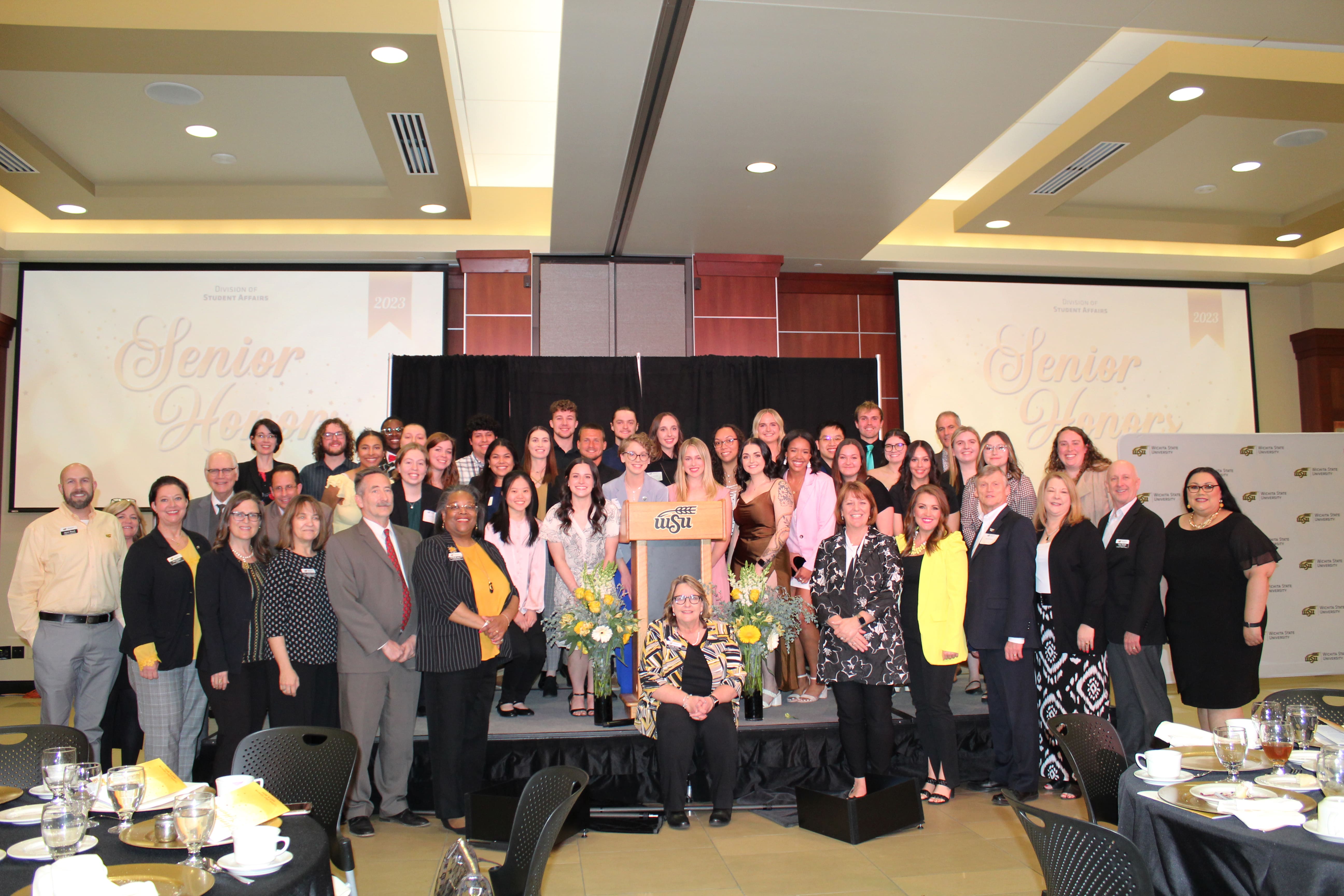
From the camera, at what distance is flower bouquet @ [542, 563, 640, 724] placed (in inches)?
183

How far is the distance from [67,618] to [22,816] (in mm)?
2641

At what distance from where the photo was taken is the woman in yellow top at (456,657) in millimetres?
4137

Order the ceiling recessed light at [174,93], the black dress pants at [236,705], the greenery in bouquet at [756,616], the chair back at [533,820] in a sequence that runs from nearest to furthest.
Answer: the chair back at [533,820]
the black dress pants at [236,705]
the greenery in bouquet at [756,616]
the ceiling recessed light at [174,93]

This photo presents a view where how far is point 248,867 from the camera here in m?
1.92

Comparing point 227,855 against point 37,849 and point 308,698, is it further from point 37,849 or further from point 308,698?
point 308,698

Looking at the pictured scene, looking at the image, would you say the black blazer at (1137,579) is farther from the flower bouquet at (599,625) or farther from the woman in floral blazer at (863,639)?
the flower bouquet at (599,625)

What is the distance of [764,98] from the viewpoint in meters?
5.01

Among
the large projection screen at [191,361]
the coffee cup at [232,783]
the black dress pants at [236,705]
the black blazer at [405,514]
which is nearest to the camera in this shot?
the coffee cup at [232,783]

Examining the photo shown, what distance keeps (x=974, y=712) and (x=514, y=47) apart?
491 cm

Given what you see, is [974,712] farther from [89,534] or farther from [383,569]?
[89,534]

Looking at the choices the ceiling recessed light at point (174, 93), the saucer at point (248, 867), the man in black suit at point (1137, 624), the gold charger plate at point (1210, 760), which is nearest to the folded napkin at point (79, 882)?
the saucer at point (248, 867)

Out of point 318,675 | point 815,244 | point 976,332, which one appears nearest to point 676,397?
point 815,244

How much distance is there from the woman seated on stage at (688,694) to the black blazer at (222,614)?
185 cm

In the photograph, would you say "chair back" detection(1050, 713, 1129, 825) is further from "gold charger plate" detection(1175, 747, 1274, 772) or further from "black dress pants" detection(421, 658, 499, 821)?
"black dress pants" detection(421, 658, 499, 821)
